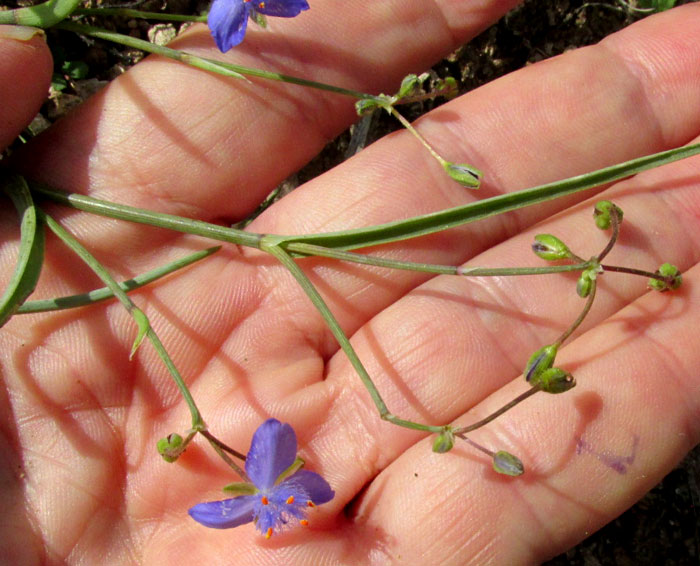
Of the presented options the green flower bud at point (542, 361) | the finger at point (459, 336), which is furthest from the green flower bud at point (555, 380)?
the finger at point (459, 336)

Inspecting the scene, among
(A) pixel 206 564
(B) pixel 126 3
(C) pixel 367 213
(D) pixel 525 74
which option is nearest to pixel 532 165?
(D) pixel 525 74

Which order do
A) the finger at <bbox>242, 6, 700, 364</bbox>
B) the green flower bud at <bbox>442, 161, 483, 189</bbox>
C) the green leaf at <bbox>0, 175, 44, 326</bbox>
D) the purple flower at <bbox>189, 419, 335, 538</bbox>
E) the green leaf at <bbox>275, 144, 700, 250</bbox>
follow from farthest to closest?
1. the finger at <bbox>242, 6, 700, 364</bbox>
2. the green flower bud at <bbox>442, 161, 483, 189</bbox>
3. the green leaf at <bbox>275, 144, 700, 250</bbox>
4. the purple flower at <bbox>189, 419, 335, 538</bbox>
5. the green leaf at <bbox>0, 175, 44, 326</bbox>

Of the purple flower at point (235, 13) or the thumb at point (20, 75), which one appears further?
the purple flower at point (235, 13)

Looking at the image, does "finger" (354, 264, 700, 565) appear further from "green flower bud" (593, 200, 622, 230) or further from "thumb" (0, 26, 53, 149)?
"thumb" (0, 26, 53, 149)

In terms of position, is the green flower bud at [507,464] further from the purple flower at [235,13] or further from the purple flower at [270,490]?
the purple flower at [235,13]

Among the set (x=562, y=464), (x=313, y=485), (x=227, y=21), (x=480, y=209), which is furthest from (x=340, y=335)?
(x=227, y=21)

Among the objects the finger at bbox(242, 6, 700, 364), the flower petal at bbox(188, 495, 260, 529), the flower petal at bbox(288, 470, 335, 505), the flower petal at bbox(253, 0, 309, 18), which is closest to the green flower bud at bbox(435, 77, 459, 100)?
the finger at bbox(242, 6, 700, 364)

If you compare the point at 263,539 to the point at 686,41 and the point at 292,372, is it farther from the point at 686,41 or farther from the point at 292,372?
the point at 686,41
